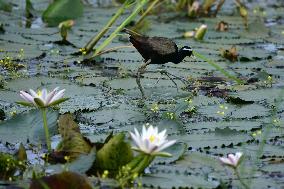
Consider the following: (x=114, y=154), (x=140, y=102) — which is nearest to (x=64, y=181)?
(x=114, y=154)

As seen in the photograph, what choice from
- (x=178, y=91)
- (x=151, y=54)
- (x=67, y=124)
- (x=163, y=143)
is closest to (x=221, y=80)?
(x=178, y=91)

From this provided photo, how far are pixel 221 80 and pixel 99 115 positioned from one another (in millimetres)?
889

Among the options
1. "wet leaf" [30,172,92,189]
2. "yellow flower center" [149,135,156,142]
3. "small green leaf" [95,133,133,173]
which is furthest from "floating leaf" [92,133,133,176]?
"wet leaf" [30,172,92,189]

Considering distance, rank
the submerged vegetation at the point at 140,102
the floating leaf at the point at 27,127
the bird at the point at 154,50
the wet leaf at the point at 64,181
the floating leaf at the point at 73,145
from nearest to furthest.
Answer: the wet leaf at the point at 64,181 → the submerged vegetation at the point at 140,102 → the floating leaf at the point at 73,145 → the floating leaf at the point at 27,127 → the bird at the point at 154,50

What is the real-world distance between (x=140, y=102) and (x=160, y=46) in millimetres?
254

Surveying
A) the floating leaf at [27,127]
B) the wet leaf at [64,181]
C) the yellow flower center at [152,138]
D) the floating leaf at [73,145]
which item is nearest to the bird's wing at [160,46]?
the floating leaf at [27,127]

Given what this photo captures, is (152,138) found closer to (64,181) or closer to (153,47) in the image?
(64,181)

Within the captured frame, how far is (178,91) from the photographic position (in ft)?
10.5

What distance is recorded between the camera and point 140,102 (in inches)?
118

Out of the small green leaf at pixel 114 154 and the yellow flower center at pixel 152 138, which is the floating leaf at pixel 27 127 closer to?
the small green leaf at pixel 114 154

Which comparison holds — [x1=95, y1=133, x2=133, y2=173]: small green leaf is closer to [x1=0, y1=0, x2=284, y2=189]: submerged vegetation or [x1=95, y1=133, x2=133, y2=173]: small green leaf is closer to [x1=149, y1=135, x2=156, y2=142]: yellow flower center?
[x1=0, y1=0, x2=284, y2=189]: submerged vegetation

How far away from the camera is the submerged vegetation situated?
2.14m

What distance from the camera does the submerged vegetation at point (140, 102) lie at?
7.02ft

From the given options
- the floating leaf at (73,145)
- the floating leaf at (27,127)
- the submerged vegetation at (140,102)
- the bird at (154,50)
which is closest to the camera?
the submerged vegetation at (140,102)
